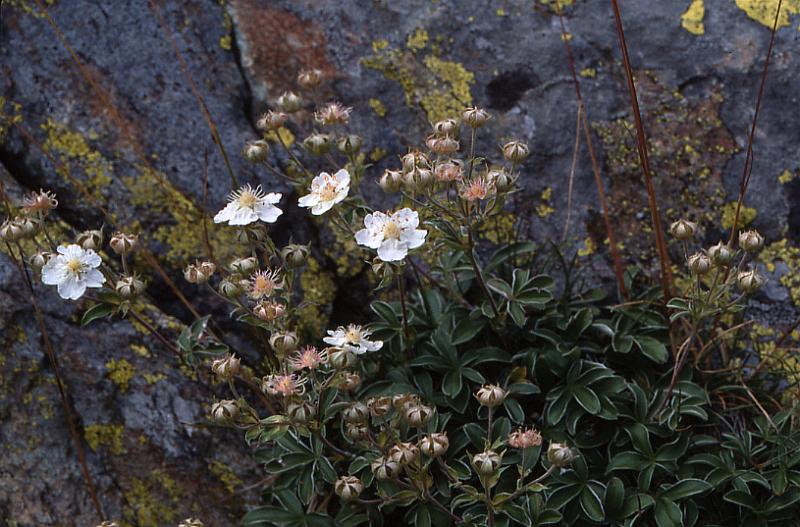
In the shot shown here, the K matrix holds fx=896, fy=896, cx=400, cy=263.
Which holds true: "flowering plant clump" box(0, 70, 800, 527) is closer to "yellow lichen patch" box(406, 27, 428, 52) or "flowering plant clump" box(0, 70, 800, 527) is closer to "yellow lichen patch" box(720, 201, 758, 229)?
"yellow lichen patch" box(720, 201, 758, 229)

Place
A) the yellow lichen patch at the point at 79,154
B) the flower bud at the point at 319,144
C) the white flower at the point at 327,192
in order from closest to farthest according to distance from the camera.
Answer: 1. the white flower at the point at 327,192
2. the flower bud at the point at 319,144
3. the yellow lichen patch at the point at 79,154

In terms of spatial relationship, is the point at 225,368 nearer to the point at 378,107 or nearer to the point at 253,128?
the point at 253,128

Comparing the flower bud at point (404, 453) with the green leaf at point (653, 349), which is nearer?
the flower bud at point (404, 453)

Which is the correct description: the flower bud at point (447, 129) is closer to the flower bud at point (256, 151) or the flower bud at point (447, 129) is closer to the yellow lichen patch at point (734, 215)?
the flower bud at point (256, 151)

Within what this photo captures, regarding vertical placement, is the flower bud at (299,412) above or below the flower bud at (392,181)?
below

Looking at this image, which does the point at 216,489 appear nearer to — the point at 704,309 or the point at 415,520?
the point at 415,520

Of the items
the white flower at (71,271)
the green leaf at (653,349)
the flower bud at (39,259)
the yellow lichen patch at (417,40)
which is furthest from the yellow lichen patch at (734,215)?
the flower bud at (39,259)

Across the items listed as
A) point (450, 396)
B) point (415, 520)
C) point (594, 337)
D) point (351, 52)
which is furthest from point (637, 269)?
point (351, 52)
